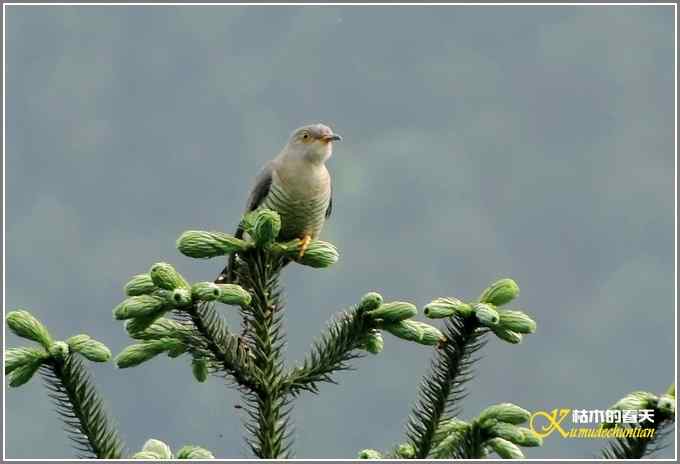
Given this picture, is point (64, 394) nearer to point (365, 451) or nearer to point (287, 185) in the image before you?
point (365, 451)

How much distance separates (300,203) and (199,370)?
2.36m

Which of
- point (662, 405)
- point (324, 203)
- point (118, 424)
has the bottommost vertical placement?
point (118, 424)

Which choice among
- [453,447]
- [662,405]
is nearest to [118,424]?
[453,447]

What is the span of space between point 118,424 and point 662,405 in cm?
236

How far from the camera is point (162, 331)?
→ 644cm

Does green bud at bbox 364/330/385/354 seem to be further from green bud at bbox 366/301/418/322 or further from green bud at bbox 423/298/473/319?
green bud at bbox 423/298/473/319

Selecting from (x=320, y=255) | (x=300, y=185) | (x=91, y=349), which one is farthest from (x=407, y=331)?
(x=300, y=185)

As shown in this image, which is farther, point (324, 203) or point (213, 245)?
point (324, 203)

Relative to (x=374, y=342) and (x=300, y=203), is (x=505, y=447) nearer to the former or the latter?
(x=374, y=342)

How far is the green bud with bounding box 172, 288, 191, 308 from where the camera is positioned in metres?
5.99

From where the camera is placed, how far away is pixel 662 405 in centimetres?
547

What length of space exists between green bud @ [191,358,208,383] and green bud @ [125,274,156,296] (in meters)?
0.66

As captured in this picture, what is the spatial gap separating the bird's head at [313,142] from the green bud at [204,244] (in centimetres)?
285

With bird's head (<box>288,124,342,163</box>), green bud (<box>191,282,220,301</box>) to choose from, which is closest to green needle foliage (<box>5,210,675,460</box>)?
green bud (<box>191,282,220,301</box>)
